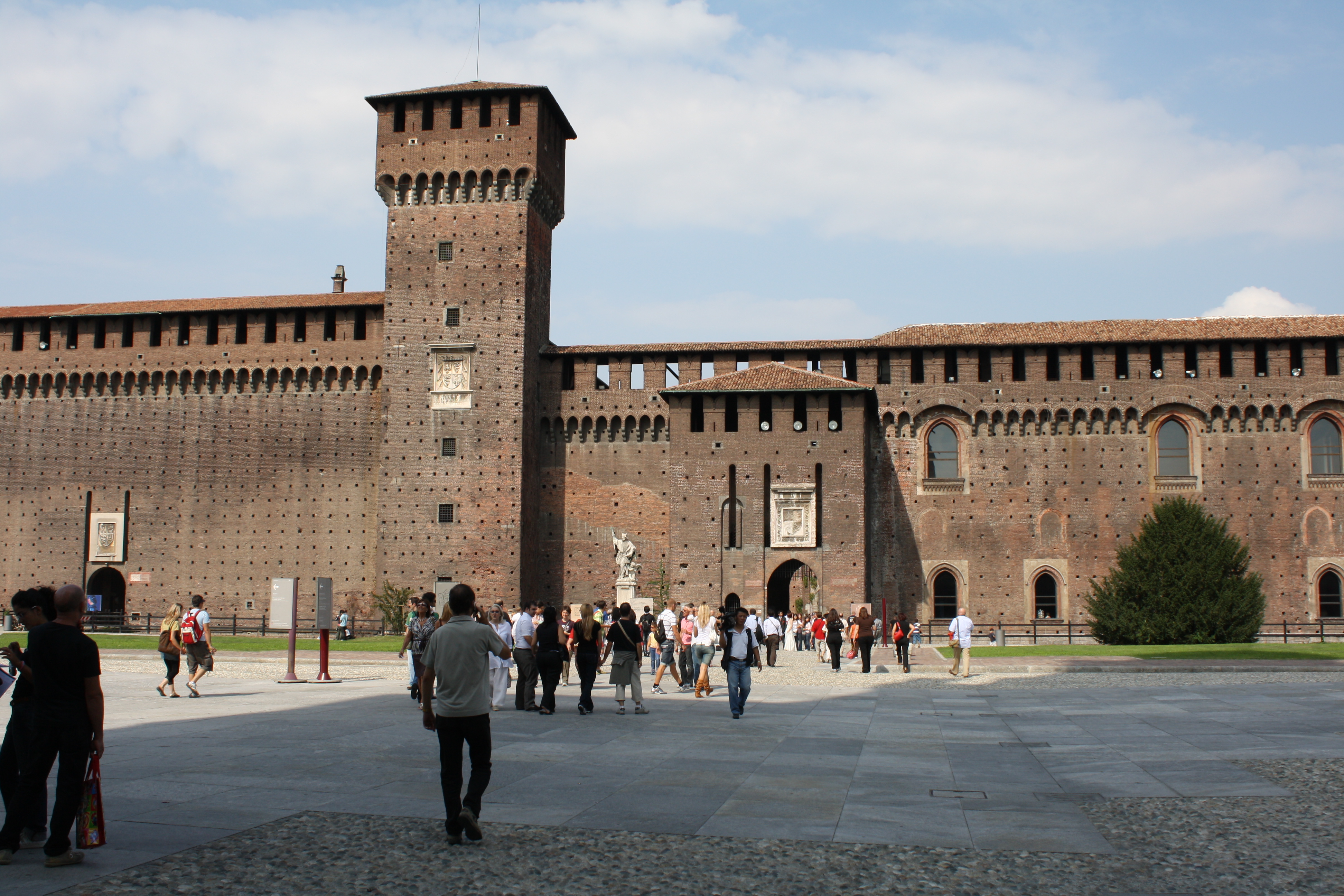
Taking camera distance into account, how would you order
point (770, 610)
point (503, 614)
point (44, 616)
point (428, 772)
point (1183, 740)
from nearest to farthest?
point (44, 616), point (428, 772), point (1183, 740), point (503, 614), point (770, 610)

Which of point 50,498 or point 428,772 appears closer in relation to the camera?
point 428,772

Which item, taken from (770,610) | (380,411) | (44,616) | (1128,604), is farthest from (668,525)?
(44,616)

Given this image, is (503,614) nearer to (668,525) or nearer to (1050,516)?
(668,525)

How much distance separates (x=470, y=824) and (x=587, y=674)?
6.46 meters

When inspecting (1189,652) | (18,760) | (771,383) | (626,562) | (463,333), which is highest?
(463,333)

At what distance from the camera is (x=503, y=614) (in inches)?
578

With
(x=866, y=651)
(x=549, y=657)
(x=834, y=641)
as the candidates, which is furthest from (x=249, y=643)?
(x=549, y=657)

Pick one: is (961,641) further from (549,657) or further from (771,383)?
(771,383)

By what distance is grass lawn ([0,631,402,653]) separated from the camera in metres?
25.4

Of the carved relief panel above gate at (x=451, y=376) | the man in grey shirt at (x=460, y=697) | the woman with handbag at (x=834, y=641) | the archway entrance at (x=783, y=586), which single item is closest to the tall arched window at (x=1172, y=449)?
the archway entrance at (x=783, y=586)

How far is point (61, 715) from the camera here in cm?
572

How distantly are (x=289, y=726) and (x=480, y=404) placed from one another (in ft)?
79.2

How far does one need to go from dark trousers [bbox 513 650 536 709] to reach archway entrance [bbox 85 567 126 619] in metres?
29.6

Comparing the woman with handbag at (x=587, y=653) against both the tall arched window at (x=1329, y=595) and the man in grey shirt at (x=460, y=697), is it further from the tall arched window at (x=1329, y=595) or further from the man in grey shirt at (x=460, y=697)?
the tall arched window at (x=1329, y=595)
